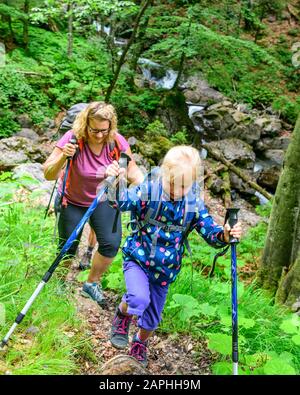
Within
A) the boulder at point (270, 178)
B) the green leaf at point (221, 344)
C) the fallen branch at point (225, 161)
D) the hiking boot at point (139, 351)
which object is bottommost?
the boulder at point (270, 178)

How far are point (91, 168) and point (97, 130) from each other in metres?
0.36

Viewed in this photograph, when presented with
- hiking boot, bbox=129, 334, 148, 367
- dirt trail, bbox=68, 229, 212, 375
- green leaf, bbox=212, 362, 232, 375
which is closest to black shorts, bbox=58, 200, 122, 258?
dirt trail, bbox=68, 229, 212, 375

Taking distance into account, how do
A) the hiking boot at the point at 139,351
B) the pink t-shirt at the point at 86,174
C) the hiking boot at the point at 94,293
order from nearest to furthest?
the hiking boot at the point at 139,351 < the pink t-shirt at the point at 86,174 < the hiking boot at the point at 94,293

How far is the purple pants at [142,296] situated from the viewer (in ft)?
9.10

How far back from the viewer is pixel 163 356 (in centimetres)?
346

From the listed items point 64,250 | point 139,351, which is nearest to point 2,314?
point 64,250

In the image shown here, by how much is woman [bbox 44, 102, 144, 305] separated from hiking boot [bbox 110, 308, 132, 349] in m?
0.67

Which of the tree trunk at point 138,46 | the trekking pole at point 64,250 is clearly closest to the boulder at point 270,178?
the tree trunk at point 138,46

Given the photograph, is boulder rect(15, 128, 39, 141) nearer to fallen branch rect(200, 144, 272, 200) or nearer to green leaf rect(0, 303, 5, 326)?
fallen branch rect(200, 144, 272, 200)

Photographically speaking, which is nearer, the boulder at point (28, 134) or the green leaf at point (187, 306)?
the green leaf at point (187, 306)

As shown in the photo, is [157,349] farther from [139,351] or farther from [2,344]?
[2,344]

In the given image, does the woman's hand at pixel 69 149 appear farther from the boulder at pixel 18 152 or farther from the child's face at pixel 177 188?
the boulder at pixel 18 152
